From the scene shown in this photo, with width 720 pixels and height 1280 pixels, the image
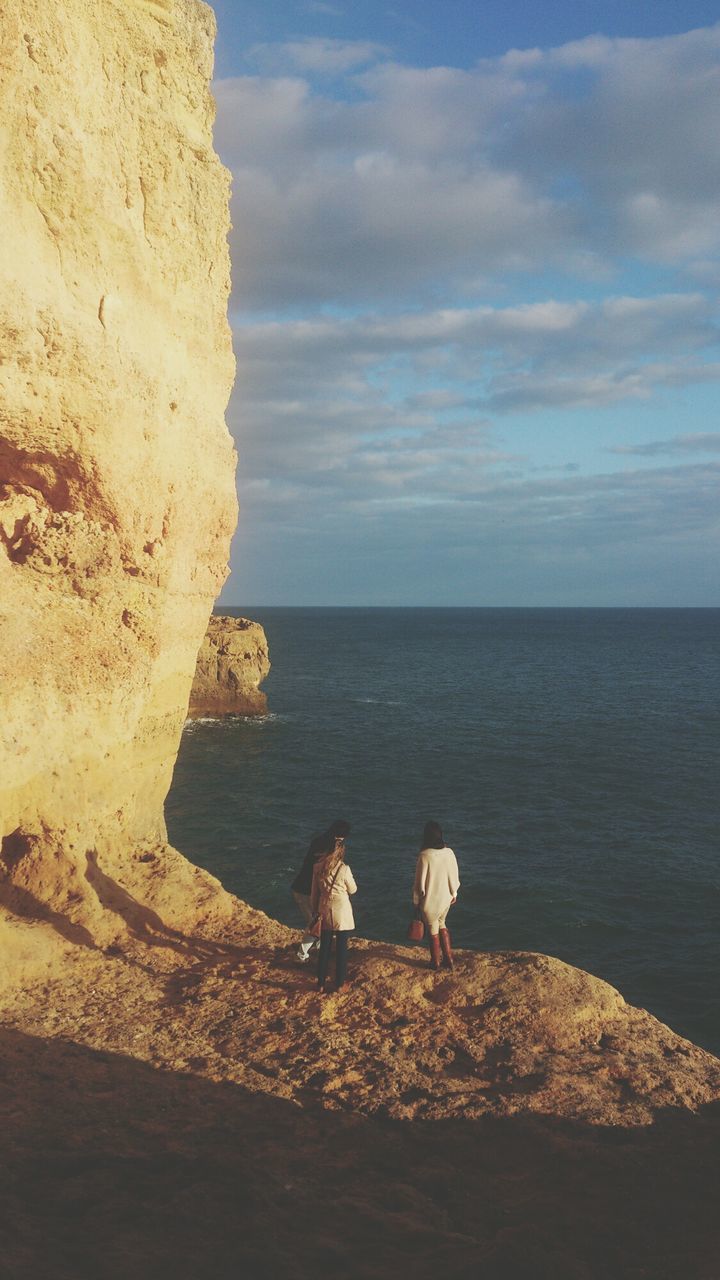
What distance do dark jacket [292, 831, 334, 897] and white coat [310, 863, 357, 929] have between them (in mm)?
184

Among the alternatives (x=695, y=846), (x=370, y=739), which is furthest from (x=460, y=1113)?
(x=370, y=739)

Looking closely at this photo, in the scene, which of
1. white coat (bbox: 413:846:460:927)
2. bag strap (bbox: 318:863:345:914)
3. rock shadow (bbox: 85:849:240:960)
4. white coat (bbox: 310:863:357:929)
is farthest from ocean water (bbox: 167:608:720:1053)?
bag strap (bbox: 318:863:345:914)

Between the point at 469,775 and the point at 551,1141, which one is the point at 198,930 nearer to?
the point at 551,1141

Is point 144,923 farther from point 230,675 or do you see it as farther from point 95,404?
point 230,675

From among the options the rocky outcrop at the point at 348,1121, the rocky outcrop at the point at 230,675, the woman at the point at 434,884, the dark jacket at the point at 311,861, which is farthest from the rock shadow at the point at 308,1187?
the rocky outcrop at the point at 230,675

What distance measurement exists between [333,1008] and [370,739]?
3563cm

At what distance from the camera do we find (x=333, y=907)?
9.20 m

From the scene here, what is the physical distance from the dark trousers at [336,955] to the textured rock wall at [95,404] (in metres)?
3.05

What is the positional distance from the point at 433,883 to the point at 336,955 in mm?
1372

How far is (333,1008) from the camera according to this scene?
356 inches

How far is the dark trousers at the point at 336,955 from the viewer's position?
9.26 metres

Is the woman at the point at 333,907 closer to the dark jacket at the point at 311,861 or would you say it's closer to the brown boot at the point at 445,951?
the dark jacket at the point at 311,861

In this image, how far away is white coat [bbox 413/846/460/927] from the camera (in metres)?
9.49

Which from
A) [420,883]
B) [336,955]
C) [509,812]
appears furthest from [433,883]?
[509,812]
